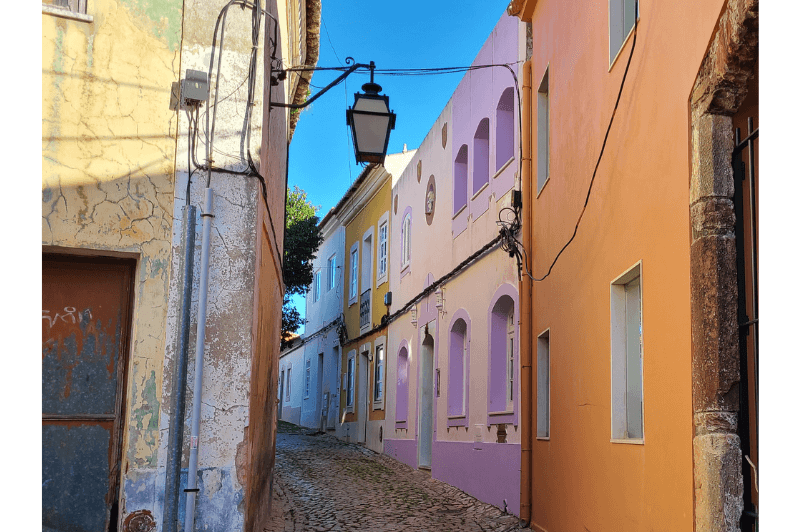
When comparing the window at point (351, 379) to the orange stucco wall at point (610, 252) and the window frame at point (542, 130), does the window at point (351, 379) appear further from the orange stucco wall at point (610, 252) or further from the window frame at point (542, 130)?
the window frame at point (542, 130)

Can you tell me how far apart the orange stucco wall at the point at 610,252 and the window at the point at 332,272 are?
15273 millimetres

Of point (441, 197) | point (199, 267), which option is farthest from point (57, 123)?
point (441, 197)

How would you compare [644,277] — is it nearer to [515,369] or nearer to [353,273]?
[515,369]

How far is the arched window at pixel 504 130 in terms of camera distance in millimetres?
11922

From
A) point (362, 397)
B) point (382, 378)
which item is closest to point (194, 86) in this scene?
point (382, 378)

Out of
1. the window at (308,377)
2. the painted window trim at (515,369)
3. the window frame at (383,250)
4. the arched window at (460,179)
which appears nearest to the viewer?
the painted window trim at (515,369)

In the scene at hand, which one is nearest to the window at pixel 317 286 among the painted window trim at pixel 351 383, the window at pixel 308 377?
the window at pixel 308 377

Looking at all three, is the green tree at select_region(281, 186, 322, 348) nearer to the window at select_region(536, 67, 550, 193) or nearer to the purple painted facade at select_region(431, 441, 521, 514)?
the purple painted facade at select_region(431, 441, 521, 514)

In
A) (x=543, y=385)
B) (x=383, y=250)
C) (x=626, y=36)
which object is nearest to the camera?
(x=626, y=36)

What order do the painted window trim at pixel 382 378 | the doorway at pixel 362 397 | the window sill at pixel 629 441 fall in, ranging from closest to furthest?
the window sill at pixel 629 441 < the painted window trim at pixel 382 378 < the doorway at pixel 362 397

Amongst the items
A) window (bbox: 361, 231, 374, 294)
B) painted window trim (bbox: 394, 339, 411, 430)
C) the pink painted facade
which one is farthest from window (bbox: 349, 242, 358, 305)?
painted window trim (bbox: 394, 339, 411, 430)

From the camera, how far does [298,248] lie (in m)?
24.3

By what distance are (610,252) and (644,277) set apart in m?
1.02

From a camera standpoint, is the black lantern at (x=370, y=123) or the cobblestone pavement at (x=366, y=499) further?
the cobblestone pavement at (x=366, y=499)
